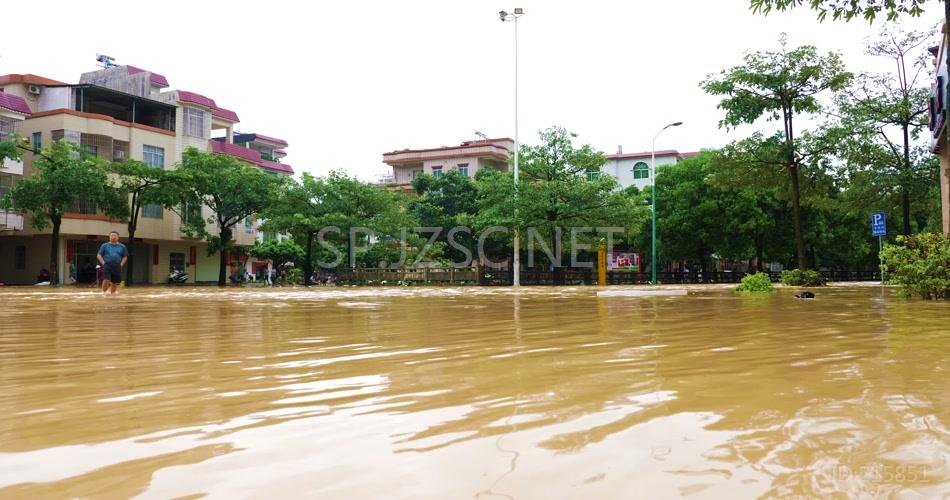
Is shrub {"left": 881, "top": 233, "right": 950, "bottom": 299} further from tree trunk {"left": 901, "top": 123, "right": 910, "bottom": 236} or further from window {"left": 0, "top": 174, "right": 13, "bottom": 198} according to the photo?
window {"left": 0, "top": 174, "right": 13, "bottom": 198}

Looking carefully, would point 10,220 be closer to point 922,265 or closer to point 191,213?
point 191,213

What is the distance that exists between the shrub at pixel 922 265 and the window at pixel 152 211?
126 feet

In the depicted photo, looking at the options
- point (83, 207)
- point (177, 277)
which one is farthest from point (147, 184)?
point (177, 277)

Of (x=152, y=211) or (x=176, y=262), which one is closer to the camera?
(x=152, y=211)

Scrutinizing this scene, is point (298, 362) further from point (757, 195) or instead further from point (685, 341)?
point (757, 195)

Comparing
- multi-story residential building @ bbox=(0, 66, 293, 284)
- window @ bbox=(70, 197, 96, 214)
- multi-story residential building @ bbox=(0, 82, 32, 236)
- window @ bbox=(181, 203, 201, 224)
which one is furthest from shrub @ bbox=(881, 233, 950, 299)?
multi-story residential building @ bbox=(0, 82, 32, 236)

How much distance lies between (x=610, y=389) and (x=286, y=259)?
52145mm

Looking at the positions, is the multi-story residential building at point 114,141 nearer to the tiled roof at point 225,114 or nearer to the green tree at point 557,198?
the tiled roof at point 225,114

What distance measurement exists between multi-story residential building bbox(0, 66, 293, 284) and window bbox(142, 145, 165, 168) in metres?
0.06

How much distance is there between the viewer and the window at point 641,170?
63.8 m

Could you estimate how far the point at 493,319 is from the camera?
8914mm

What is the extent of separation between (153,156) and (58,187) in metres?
10.8

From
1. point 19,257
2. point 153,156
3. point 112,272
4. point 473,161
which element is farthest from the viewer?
point 473,161

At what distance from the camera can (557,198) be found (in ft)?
104
